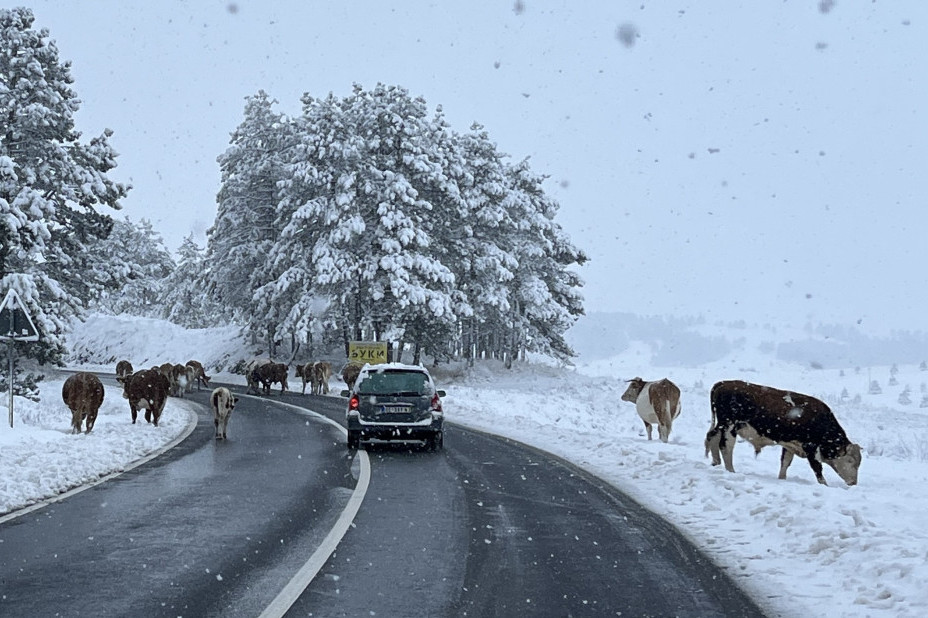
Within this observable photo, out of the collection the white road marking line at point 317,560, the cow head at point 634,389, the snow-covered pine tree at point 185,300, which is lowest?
the white road marking line at point 317,560

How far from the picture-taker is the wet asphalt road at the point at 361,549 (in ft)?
20.0

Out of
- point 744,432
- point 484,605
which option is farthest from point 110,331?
point 484,605

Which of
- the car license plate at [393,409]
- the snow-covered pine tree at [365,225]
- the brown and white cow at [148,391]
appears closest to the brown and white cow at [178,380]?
the snow-covered pine tree at [365,225]

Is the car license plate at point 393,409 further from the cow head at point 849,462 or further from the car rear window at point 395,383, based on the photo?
the cow head at point 849,462

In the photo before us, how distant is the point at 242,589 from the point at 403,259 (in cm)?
3576

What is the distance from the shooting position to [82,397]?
17.6 meters

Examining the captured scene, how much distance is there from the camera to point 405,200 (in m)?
42.8

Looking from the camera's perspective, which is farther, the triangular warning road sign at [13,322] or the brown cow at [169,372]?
the brown cow at [169,372]

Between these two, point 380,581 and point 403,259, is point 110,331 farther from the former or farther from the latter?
point 380,581

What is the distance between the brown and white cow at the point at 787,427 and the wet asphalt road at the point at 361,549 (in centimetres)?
258

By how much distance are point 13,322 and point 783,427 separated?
13605 mm

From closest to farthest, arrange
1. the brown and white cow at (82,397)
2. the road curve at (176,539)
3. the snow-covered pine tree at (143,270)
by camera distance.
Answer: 1. the road curve at (176,539)
2. the brown and white cow at (82,397)
3. the snow-covered pine tree at (143,270)

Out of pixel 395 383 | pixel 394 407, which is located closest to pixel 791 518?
pixel 394 407

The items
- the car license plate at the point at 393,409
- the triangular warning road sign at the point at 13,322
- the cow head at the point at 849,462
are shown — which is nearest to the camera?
the cow head at the point at 849,462
